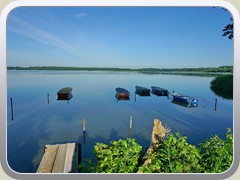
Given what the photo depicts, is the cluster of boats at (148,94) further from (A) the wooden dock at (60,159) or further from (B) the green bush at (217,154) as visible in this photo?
(B) the green bush at (217,154)

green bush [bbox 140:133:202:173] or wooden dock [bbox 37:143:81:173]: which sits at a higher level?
green bush [bbox 140:133:202:173]

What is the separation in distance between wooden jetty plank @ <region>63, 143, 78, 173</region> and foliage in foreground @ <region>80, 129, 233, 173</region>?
0.98 m

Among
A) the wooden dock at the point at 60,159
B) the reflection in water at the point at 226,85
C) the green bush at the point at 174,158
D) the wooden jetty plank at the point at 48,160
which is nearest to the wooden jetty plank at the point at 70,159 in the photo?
the wooden dock at the point at 60,159

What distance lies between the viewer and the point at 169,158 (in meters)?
1.39

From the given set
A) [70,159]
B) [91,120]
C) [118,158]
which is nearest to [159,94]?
[91,120]

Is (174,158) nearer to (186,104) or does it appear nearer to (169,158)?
(169,158)

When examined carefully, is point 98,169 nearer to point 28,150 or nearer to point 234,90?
point 234,90

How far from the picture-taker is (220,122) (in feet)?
22.8

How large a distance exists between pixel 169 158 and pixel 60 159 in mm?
1669

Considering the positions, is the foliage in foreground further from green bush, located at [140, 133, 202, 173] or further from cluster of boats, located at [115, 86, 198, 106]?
cluster of boats, located at [115, 86, 198, 106]

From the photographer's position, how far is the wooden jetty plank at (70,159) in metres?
2.36

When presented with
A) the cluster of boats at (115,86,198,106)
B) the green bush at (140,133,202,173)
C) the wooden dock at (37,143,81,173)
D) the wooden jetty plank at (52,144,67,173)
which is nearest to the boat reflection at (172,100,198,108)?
the cluster of boats at (115,86,198,106)

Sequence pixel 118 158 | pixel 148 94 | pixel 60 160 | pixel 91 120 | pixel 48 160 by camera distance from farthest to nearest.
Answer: pixel 148 94 < pixel 91 120 < pixel 48 160 < pixel 60 160 < pixel 118 158

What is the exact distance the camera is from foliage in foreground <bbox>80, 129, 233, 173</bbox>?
53.0 inches
